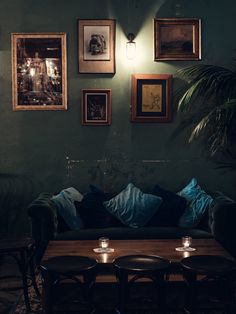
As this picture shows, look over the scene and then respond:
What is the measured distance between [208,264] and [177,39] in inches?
105

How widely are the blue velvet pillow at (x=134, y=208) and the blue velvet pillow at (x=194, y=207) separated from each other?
274 millimetres

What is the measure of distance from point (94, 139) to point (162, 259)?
7.10 ft

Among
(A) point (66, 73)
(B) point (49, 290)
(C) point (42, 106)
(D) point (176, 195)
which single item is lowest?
(B) point (49, 290)

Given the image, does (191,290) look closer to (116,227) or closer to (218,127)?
(116,227)

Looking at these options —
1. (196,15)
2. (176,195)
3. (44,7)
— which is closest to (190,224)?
(176,195)

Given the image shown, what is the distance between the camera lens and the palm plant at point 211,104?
4.75 m

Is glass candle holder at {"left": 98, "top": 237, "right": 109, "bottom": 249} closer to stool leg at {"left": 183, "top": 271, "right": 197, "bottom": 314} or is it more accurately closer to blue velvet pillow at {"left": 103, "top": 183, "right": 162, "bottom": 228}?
stool leg at {"left": 183, "top": 271, "right": 197, "bottom": 314}

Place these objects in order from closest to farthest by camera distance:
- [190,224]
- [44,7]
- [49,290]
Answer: [49,290], [190,224], [44,7]

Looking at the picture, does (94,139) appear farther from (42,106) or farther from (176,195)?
(176,195)

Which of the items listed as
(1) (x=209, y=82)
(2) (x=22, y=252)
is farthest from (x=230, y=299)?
(1) (x=209, y=82)

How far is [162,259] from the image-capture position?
10.9ft

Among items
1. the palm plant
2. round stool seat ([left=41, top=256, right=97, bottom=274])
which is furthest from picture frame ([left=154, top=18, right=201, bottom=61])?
round stool seat ([left=41, top=256, right=97, bottom=274])

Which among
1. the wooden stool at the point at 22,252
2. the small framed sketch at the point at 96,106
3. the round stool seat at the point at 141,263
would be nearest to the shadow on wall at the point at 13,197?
the small framed sketch at the point at 96,106

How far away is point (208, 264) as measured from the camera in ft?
10.6
